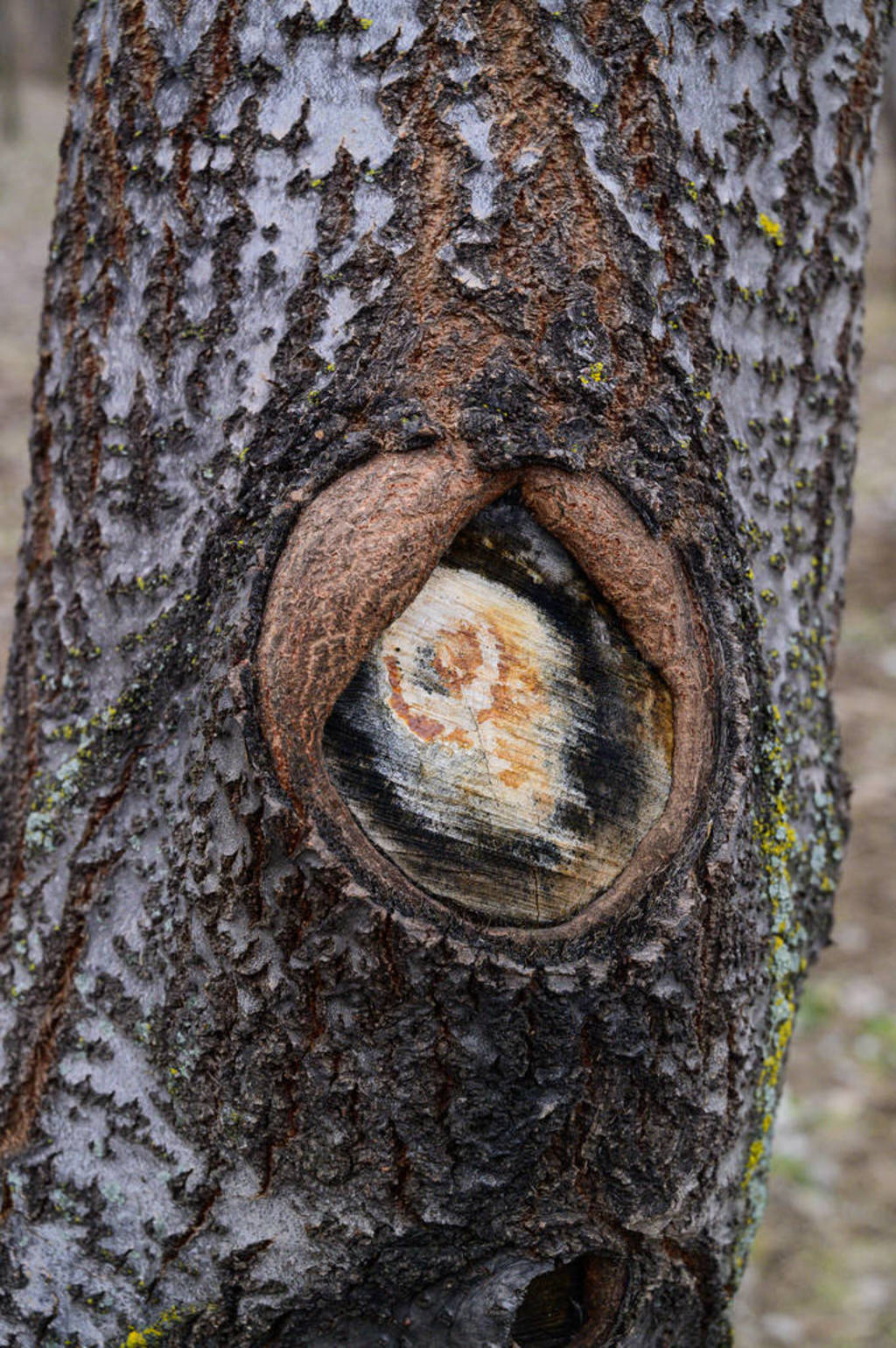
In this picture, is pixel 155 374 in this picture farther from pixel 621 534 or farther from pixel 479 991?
pixel 479 991

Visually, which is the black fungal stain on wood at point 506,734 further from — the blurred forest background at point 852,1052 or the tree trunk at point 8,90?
the tree trunk at point 8,90

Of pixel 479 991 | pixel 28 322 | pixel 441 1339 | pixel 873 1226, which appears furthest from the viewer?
pixel 28 322

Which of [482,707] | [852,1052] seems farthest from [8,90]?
[482,707]

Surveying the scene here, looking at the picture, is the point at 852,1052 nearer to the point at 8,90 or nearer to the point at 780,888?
the point at 780,888

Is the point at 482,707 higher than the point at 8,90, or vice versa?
the point at 8,90

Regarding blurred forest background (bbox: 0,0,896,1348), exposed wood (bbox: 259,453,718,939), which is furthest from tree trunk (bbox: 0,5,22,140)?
exposed wood (bbox: 259,453,718,939)

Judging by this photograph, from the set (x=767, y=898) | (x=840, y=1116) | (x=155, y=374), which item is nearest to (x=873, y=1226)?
(x=840, y=1116)

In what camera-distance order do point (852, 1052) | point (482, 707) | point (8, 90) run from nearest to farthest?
point (482, 707), point (852, 1052), point (8, 90)
